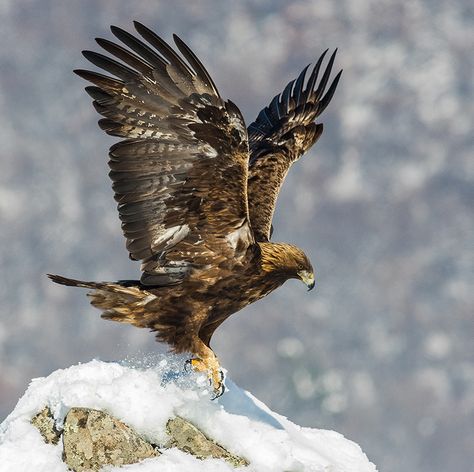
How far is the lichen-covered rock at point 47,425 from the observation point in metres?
7.26

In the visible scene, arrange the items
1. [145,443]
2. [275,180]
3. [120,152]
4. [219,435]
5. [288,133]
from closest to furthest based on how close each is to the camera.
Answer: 1. [145,443]
2. [219,435]
3. [120,152]
4. [275,180]
5. [288,133]

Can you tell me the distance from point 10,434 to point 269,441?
→ 229 centimetres

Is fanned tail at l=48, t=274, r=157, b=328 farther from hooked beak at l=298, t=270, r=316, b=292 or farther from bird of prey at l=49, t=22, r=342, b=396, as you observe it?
hooked beak at l=298, t=270, r=316, b=292

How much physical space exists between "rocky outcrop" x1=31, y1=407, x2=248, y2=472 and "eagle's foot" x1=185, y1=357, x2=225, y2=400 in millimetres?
1027

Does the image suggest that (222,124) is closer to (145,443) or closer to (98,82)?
(98,82)

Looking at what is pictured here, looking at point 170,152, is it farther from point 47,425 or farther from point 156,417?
point 47,425

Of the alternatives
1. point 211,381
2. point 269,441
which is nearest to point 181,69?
point 211,381

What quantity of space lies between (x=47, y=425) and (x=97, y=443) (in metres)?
0.66

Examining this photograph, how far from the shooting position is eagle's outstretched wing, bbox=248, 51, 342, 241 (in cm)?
1021

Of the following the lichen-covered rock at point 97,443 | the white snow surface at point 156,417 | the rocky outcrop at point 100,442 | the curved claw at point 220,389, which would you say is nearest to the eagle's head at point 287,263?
the curved claw at point 220,389

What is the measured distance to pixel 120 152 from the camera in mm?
8102

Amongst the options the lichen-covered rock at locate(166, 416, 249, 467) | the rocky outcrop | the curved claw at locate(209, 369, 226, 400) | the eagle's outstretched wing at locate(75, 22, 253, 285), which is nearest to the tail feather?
the eagle's outstretched wing at locate(75, 22, 253, 285)

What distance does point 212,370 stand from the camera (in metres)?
8.38

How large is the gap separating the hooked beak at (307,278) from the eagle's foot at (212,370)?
4.13 ft
